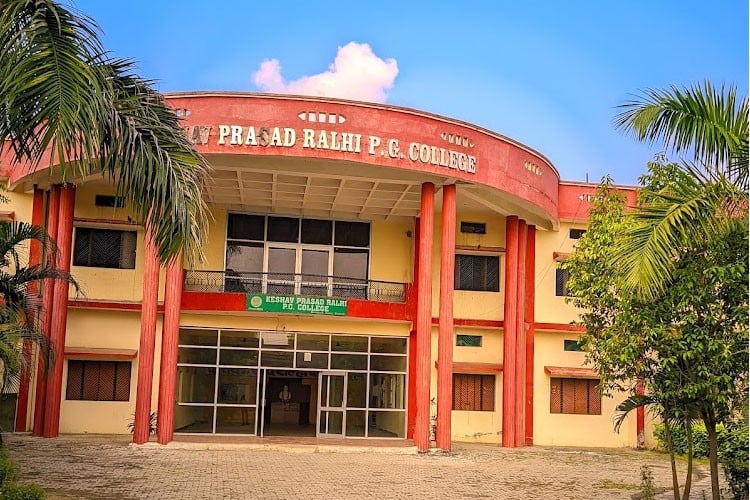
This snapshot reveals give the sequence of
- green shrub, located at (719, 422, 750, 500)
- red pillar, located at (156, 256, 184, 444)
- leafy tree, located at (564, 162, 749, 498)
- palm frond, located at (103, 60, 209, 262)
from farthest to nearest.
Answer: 1. red pillar, located at (156, 256, 184, 444)
2. green shrub, located at (719, 422, 750, 500)
3. leafy tree, located at (564, 162, 749, 498)
4. palm frond, located at (103, 60, 209, 262)

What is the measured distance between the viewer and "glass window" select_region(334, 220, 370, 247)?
23078mm

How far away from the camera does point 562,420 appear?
22797 mm

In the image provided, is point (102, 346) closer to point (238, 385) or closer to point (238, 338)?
point (238, 338)

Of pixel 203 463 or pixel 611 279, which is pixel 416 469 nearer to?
pixel 203 463

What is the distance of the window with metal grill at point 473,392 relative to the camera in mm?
22656

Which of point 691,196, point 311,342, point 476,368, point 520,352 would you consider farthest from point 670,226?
point 311,342

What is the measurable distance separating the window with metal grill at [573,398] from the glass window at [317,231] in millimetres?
6959

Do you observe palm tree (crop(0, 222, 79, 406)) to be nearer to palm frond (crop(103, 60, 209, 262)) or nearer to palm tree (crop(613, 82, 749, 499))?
palm frond (crop(103, 60, 209, 262))

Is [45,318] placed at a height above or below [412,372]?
above

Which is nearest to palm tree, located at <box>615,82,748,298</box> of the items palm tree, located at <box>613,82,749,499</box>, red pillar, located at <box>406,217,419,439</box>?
palm tree, located at <box>613,82,749,499</box>

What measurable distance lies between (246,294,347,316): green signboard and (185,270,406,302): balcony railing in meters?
1.33

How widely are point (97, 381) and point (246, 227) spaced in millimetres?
5230

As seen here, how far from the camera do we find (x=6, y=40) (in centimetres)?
782

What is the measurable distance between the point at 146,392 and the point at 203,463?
2.71 m
